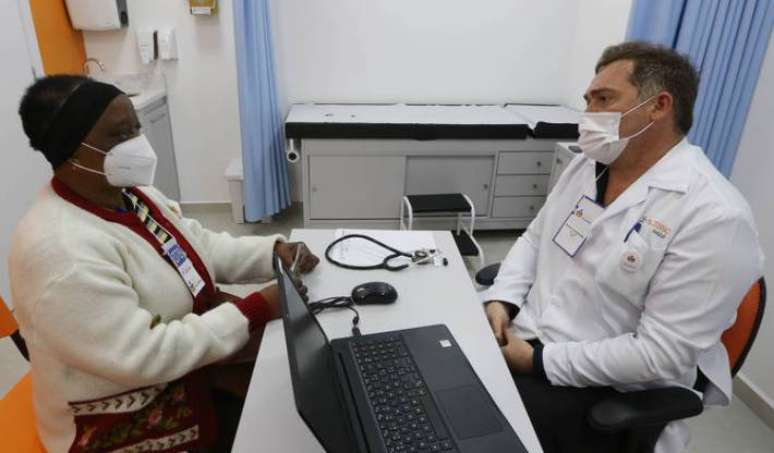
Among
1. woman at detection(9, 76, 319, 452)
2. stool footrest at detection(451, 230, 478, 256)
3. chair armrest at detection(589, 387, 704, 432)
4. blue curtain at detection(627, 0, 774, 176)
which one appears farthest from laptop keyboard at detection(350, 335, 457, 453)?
stool footrest at detection(451, 230, 478, 256)

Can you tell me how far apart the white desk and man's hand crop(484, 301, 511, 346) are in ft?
0.56

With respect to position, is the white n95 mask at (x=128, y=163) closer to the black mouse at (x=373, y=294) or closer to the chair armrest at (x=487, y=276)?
the black mouse at (x=373, y=294)

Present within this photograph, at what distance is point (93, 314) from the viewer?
2.74 ft

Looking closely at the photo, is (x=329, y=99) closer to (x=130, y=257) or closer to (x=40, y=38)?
(x=40, y=38)

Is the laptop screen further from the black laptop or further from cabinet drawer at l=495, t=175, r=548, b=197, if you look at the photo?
cabinet drawer at l=495, t=175, r=548, b=197

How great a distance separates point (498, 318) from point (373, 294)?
42 centimetres

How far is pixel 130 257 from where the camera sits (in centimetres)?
97

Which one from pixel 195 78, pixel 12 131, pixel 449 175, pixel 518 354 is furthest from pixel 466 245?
pixel 12 131

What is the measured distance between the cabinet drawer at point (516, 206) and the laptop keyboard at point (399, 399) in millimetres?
2293

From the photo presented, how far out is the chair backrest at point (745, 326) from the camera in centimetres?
102

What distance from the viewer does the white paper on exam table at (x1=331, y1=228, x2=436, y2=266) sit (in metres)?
1.40

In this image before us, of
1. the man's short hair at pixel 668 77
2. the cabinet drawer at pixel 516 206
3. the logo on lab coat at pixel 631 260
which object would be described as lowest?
the cabinet drawer at pixel 516 206

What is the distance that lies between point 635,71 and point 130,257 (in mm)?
1256

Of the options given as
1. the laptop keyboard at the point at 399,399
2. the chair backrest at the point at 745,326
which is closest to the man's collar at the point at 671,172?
the chair backrest at the point at 745,326
